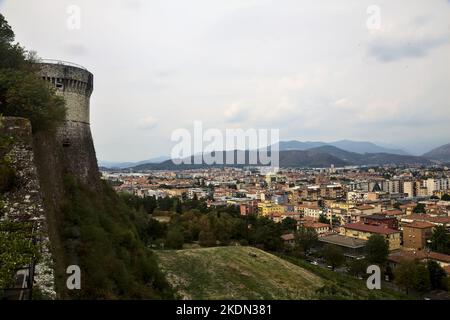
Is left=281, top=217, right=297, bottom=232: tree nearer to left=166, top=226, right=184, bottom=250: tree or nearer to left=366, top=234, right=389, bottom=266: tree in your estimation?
left=366, top=234, right=389, bottom=266: tree

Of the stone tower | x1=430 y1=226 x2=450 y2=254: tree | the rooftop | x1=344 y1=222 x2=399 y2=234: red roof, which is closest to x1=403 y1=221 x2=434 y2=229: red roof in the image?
x1=344 y1=222 x2=399 y2=234: red roof

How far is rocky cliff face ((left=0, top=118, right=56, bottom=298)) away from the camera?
317 inches

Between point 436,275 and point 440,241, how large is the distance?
46.6ft

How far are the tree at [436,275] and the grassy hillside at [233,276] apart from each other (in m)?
14.3

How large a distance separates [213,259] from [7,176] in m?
24.3

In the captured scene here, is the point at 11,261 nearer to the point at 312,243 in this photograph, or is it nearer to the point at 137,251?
the point at 137,251

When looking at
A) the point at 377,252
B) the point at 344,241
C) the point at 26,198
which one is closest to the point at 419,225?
the point at 344,241

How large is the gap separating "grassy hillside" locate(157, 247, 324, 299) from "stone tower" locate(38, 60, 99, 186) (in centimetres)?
923

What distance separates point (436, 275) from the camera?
130 ft

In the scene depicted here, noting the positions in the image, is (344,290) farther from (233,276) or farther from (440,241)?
(440,241)

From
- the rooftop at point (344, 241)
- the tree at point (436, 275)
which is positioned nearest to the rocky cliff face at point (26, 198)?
the tree at point (436, 275)
